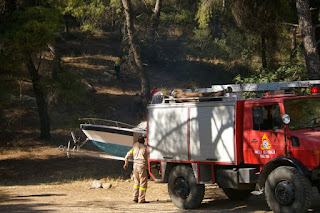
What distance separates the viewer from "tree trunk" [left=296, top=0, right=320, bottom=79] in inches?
654

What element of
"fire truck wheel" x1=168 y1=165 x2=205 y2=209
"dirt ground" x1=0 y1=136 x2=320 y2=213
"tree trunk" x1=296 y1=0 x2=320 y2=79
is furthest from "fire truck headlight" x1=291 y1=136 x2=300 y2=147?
"tree trunk" x1=296 y1=0 x2=320 y2=79

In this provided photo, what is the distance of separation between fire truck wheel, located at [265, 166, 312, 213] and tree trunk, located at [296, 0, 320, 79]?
8.32 metres

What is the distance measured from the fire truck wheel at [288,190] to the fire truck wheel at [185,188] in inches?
81.6

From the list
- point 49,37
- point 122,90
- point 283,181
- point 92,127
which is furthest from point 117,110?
point 283,181

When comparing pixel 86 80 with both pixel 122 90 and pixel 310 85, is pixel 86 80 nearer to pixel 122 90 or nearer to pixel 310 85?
pixel 122 90

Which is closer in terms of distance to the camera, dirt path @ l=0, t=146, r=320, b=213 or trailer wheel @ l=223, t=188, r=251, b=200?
dirt path @ l=0, t=146, r=320, b=213

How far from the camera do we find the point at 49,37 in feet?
63.4

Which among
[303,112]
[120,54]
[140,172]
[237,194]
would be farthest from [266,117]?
[120,54]

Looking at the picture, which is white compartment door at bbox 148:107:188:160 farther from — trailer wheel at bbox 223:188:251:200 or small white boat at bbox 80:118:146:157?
small white boat at bbox 80:118:146:157

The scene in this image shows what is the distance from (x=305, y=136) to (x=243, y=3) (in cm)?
1271

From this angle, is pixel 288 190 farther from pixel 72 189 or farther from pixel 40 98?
pixel 40 98

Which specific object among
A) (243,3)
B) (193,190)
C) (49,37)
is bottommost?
(193,190)

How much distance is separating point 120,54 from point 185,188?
34.0 meters

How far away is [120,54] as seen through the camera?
145 ft
